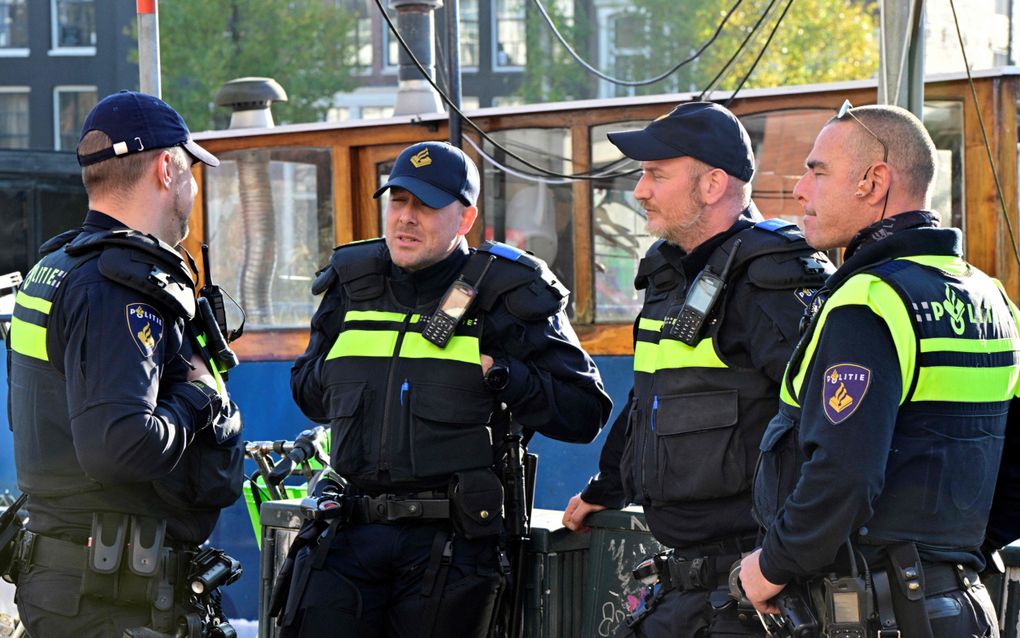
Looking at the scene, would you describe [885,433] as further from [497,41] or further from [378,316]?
[497,41]

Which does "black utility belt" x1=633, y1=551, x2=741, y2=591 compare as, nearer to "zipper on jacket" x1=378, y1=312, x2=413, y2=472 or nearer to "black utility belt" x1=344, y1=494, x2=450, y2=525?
"black utility belt" x1=344, y1=494, x2=450, y2=525

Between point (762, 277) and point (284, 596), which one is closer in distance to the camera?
point (762, 277)

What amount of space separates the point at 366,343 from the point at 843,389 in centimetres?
175

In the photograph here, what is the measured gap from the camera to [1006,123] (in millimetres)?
→ 6590

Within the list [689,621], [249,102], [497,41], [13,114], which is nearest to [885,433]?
[689,621]

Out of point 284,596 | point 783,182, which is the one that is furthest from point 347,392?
point 783,182

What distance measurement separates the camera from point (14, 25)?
105ft

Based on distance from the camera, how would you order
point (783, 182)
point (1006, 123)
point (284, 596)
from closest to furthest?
point (284, 596) → point (1006, 123) → point (783, 182)

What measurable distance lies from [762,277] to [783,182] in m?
3.78

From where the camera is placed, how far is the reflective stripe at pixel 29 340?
3.45m

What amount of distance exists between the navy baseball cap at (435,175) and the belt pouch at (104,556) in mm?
1300

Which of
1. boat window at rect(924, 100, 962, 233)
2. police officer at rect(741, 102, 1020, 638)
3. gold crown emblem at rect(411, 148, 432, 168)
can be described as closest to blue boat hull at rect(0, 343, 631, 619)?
boat window at rect(924, 100, 962, 233)

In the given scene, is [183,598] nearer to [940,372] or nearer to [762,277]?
[762,277]

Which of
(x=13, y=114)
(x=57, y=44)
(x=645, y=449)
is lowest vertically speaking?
(x=645, y=449)
